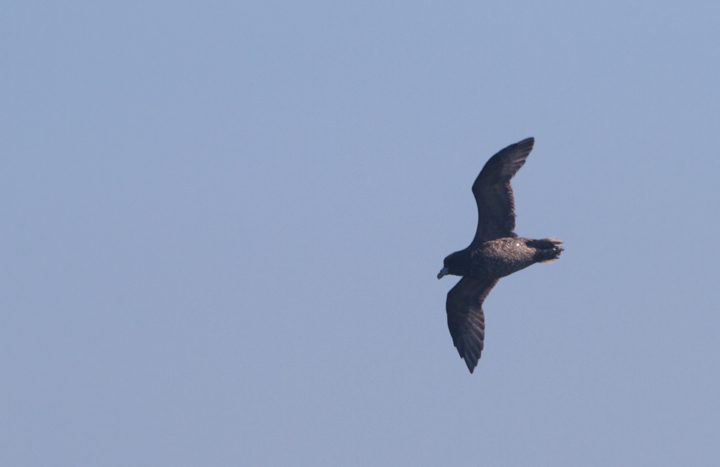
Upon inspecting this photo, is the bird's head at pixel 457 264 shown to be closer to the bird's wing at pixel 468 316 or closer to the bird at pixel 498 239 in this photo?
the bird at pixel 498 239

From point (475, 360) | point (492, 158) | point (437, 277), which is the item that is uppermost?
point (492, 158)

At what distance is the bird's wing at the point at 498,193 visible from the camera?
72.8 ft

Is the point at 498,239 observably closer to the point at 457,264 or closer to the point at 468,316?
the point at 457,264

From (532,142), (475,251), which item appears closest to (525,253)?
(475,251)

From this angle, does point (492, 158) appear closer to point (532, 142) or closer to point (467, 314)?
point (532, 142)

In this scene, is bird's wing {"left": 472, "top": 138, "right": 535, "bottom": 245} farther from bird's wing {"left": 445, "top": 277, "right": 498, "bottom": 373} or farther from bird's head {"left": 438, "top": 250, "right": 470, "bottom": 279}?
bird's wing {"left": 445, "top": 277, "right": 498, "bottom": 373}

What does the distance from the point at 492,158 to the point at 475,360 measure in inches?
226

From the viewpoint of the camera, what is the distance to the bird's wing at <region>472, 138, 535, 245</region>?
2220 cm

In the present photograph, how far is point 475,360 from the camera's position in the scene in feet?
79.9

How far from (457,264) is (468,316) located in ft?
7.53

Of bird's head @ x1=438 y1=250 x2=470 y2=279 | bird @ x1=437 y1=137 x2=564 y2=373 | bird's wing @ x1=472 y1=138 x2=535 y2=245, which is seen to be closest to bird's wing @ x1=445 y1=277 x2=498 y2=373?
bird @ x1=437 y1=137 x2=564 y2=373

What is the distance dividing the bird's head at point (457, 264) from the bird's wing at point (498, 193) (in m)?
0.49

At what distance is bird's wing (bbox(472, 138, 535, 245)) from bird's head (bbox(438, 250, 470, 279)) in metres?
0.49

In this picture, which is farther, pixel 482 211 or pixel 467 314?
pixel 467 314
